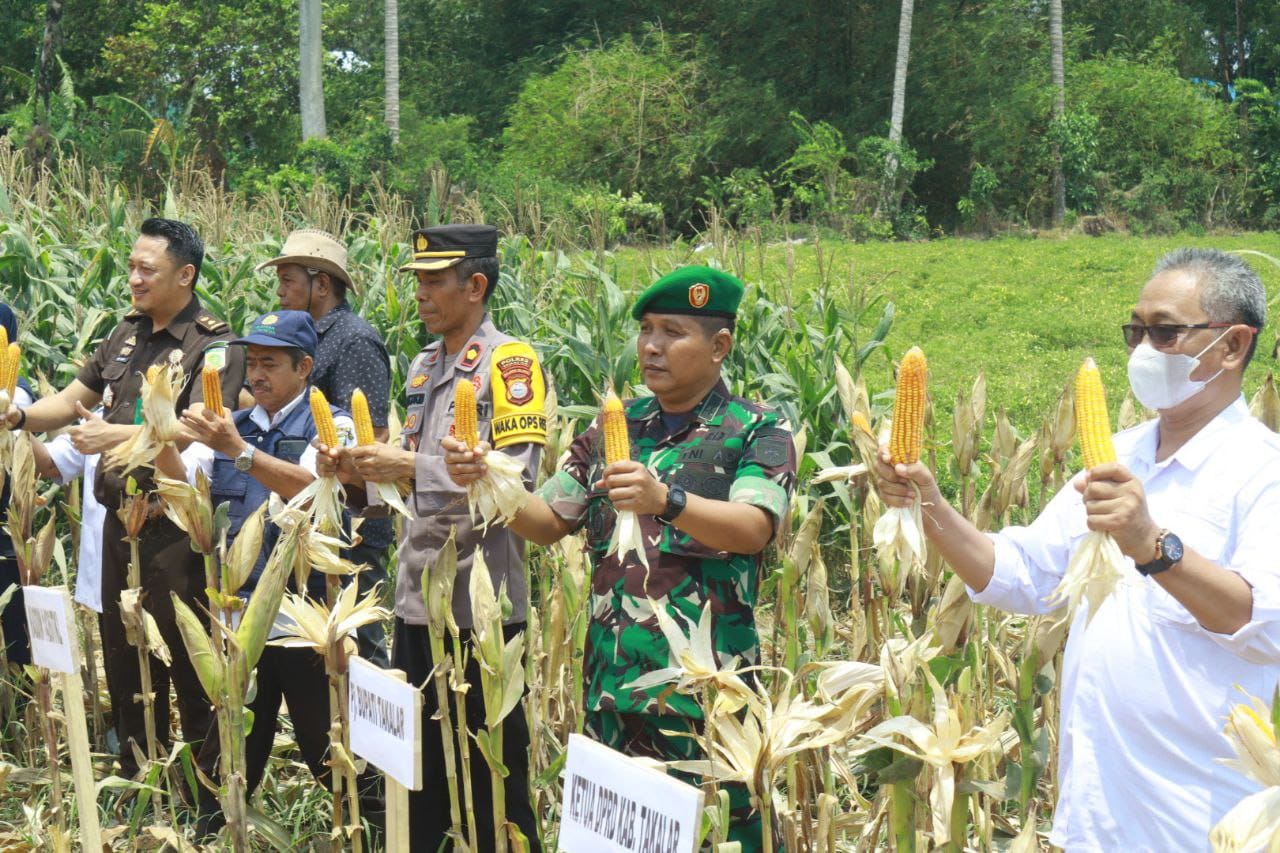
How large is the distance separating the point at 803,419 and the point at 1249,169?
64.4 ft

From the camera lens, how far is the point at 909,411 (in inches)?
71.0

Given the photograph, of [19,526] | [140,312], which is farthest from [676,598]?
[140,312]

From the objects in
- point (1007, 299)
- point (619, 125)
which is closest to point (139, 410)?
point (1007, 299)

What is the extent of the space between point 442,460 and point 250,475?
680mm

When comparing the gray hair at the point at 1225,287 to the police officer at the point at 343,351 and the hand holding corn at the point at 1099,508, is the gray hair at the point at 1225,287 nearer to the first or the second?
the hand holding corn at the point at 1099,508

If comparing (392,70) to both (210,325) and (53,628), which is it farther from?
(53,628)

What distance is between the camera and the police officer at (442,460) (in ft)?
9.52

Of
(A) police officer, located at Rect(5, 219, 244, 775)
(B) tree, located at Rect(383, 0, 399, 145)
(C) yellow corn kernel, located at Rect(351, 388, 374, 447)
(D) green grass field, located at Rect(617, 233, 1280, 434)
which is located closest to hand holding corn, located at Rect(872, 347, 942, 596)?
(C) yellow corn kernel, located at Rect(351, 388, 374, 447)

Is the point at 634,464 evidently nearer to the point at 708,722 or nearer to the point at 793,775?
the point at 708,722

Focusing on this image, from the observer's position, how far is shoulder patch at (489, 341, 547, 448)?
9.43 ft

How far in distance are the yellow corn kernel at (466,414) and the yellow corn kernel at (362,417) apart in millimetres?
194

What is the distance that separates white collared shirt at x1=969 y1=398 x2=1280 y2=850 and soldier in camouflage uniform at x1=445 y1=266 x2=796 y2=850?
620mm

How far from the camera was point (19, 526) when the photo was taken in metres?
3.15

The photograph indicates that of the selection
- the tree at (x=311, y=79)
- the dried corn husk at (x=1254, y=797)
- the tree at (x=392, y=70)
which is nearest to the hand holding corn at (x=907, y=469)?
the dried corn husk at (x=1254, y=797)
